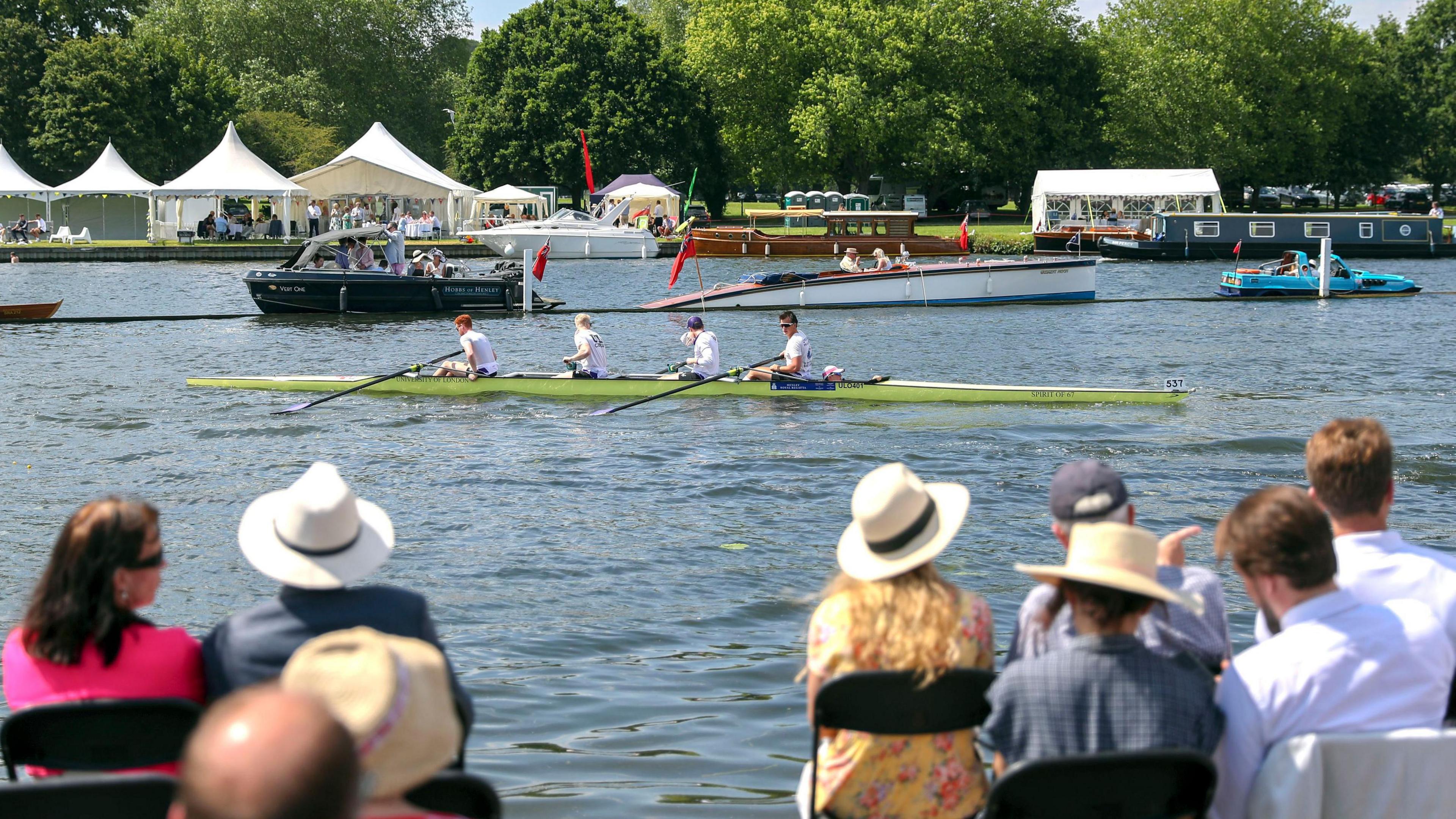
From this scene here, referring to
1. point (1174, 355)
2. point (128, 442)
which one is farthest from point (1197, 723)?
point (1174, 355)

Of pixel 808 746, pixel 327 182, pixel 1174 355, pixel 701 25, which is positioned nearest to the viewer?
pixel 808 746

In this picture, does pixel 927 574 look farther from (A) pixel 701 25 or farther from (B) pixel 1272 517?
(A) pixel 701 25

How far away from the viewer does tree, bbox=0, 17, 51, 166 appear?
63906 millimetres

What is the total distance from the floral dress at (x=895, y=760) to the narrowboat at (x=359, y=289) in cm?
2869

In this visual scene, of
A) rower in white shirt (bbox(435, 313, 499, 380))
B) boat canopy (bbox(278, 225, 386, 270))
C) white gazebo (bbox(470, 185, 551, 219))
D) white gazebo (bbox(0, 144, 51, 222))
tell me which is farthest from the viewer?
white gazebo (bbox(470, 185, 551, 219))

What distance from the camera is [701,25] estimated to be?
74.3 metres

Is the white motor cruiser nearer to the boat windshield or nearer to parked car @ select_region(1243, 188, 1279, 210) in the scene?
the boat windshield

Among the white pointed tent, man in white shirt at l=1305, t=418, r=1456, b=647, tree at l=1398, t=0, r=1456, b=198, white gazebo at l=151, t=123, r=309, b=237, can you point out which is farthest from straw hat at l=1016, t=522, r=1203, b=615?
tree at l=1398, t=0, r=1456, b=198

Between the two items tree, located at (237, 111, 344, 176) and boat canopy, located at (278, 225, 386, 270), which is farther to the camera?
tree, located at (237, 111, 344, 176)

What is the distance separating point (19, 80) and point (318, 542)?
7082 cm

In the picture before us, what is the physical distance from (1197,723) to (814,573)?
21.7 ft

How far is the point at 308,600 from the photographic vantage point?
394cm

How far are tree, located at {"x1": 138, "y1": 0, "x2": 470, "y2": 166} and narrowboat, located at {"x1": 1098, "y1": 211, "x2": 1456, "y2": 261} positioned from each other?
47.8 m

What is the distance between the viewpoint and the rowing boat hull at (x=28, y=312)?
96.0 ft
